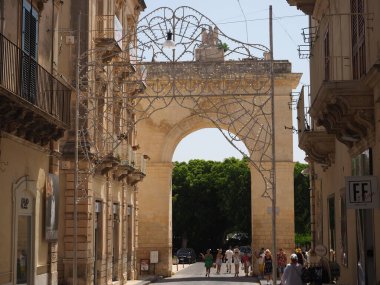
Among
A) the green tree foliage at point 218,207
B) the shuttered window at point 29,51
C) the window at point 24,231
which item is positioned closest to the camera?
the shuttered window at point 29,51

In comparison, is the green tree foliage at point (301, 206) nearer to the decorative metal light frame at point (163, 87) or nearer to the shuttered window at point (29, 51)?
the decorative metal light frame at point (163, 87)

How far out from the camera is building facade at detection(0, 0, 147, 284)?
1396 cm

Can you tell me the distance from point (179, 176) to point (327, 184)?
142ft

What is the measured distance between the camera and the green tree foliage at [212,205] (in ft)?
186

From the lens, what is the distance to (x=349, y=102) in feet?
39.0

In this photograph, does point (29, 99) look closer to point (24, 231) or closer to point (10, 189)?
point (10, 189)

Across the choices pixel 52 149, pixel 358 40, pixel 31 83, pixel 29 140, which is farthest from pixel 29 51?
pixel 358 40

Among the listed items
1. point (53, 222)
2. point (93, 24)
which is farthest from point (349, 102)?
point (93, 24)

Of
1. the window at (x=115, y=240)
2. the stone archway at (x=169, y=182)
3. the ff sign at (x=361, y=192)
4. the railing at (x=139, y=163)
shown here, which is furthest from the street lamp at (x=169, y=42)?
the stone archway at (x=169, y=182)

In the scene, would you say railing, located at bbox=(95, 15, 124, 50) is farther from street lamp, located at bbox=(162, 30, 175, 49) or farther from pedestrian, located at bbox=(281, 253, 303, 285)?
pedestrian, located at bbox=(281, 253, 303, 285)

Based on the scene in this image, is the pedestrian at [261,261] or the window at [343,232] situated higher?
the window at [343,232]

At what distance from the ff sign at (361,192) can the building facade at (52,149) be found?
17.5 ft

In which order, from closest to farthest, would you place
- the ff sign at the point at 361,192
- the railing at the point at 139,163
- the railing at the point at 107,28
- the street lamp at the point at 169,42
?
1. the ff sign at the point at 361,192
2. the street lamp at the point at 169,42
3. the railing at the point at 107,28
4. the railing at the point at 139,163

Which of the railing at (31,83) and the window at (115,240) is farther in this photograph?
the window at (115,240)
